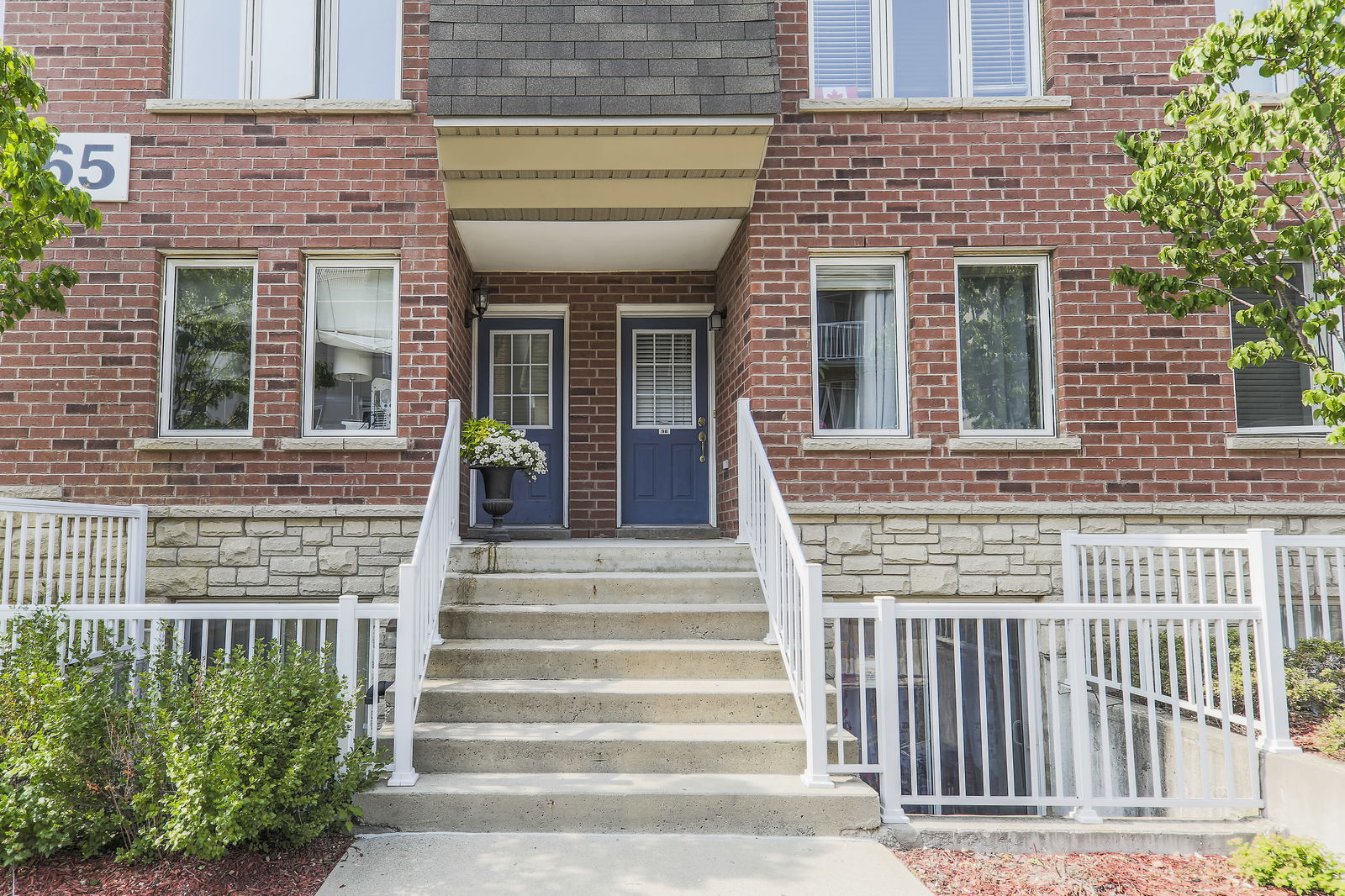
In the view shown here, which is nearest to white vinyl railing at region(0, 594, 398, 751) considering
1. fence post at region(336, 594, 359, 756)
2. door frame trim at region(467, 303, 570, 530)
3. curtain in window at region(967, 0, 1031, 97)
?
fence post at region(336, 594, 359, 756)

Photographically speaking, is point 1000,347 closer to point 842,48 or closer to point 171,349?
point 842,48

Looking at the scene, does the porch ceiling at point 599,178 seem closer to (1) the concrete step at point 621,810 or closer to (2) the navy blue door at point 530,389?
(2) the navy blue door at point 530,389

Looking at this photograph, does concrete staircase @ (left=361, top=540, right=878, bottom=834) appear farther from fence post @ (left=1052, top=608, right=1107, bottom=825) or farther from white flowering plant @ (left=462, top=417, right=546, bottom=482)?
fence post @ (left=1052, top=608, right=1107, bottom=825)

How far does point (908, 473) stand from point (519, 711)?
3273 millimetres

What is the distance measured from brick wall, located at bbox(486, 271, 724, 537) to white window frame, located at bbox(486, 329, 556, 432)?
7.5 inches

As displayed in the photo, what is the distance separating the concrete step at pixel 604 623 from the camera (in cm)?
524

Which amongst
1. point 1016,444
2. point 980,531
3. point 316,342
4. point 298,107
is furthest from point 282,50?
point 980,531

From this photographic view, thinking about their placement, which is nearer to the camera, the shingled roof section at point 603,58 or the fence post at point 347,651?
the fence post at point 347,651

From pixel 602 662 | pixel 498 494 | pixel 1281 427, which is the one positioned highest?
pixel 1281 427

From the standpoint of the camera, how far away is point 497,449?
21.2 feet

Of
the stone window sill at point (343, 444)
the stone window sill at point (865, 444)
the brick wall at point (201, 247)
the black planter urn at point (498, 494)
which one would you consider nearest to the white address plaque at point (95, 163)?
the brick wall at point (201, 247)

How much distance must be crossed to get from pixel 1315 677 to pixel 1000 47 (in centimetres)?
492

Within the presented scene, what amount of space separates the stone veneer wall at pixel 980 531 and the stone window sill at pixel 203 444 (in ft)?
12.9

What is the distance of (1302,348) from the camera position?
5062 mm
